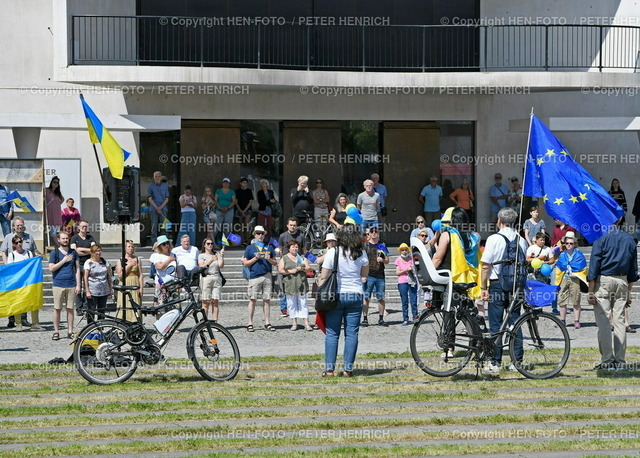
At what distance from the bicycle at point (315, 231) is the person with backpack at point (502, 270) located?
1248cm

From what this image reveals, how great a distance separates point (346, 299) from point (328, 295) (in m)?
0.22

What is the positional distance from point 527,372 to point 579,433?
294 cm

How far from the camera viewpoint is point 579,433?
9.98 m

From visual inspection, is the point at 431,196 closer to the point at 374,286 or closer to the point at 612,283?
the point at 374,286

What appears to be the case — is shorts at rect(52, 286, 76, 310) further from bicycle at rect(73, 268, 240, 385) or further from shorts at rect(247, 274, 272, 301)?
bicycle at rect(73, 268, 240, 385)

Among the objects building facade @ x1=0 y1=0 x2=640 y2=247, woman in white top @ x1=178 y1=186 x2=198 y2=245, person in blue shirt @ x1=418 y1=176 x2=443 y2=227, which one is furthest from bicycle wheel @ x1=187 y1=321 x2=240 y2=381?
person in blue shirt @ x1=418 y1=176 x2=443 y2=227

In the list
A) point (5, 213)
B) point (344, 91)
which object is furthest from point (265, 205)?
point (5, 213)

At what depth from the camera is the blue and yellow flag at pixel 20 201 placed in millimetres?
24375

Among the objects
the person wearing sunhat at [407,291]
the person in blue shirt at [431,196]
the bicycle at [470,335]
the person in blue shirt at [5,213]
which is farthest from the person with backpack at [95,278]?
the person in blue shirt at [431,196]

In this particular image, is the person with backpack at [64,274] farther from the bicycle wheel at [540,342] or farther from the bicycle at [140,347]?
the bicycle wheel at [540,342]

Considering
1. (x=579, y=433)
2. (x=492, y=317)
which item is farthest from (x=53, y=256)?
(x=579, y=433)

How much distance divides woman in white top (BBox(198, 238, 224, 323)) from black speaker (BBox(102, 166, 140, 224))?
9.93ft

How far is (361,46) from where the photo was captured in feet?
95.9

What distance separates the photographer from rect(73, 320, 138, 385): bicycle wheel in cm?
1272
